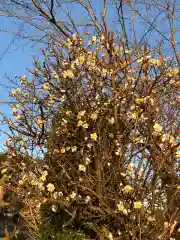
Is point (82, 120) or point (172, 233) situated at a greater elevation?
point (82, 120)

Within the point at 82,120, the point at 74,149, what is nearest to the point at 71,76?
the point at 82,120

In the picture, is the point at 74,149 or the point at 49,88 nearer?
the point at 74,149

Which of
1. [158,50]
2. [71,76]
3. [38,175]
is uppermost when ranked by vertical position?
[158,50]

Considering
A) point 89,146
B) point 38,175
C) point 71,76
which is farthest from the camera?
point 38,175

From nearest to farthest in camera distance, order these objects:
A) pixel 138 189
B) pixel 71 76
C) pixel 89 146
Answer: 1. pixel 138 189
2. pixel 89 146
3. pixel 71 76

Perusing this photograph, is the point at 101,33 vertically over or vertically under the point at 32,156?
over

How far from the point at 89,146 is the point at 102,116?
1.58ft

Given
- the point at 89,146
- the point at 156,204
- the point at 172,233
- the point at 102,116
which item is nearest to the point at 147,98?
the point at 102,116

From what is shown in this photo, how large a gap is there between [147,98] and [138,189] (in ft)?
4.03

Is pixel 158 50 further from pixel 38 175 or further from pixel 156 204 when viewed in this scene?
pixel 38 175

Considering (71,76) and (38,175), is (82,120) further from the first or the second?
(38,175)

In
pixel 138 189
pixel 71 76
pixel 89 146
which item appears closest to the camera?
pixel 138 189

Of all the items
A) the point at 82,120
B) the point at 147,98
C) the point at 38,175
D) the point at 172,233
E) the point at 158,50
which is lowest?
the point at 172,233

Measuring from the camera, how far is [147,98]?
464 centimetres
